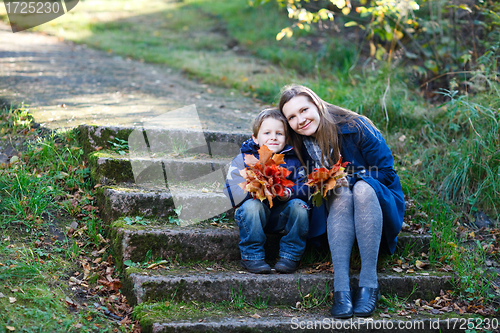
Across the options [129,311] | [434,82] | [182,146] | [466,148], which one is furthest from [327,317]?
[434,82]

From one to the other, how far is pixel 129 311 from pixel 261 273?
830 millimetres

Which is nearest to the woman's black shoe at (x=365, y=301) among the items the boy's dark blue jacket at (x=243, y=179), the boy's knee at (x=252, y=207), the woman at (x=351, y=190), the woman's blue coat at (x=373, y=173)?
the woman at (x=351, y=190)

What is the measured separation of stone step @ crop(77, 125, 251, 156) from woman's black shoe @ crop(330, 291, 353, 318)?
167cm

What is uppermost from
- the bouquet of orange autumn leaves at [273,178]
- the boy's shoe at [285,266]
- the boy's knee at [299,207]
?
the bouquet of orange autumn leaves at [273,178]

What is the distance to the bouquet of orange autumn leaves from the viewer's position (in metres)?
2.38

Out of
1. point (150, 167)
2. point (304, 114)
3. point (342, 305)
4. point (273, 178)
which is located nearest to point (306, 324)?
point (342, 305)

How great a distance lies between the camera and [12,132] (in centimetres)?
349

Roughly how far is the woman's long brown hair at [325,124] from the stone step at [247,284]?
32.8 inches

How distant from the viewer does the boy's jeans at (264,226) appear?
99.0 inches

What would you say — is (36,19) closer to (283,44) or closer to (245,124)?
(283,44)

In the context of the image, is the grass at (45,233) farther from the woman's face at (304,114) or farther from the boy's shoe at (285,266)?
the woman's face at (304,114)

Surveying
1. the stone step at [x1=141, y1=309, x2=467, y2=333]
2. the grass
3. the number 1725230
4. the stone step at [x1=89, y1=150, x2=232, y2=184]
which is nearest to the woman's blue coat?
the stone step at [x1=141, y1=309, x2=467, y2=333]

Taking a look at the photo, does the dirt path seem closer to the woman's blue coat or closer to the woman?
the woman

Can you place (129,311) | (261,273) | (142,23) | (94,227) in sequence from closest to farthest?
(129,311) < (261,273) < (94,227) < (142,23)
